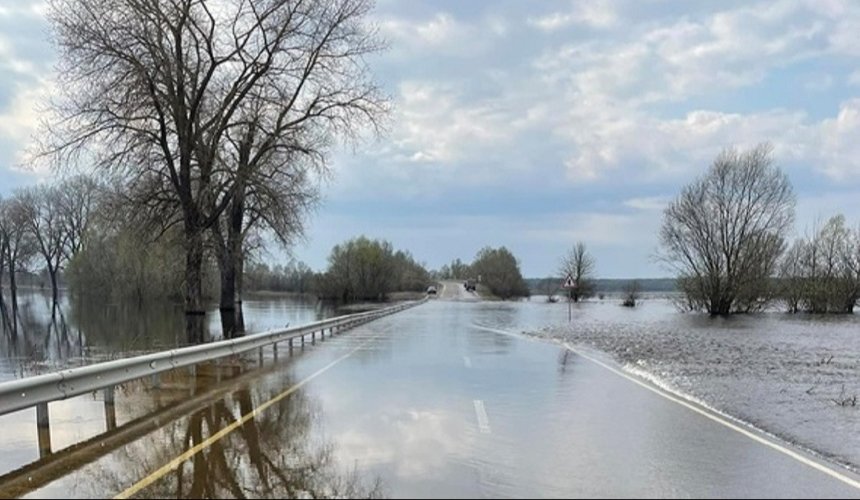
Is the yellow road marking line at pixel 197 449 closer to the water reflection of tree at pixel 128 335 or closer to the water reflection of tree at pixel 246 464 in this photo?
the water reflection of tree at pixel 246 464

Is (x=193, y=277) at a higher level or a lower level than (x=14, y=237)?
lower

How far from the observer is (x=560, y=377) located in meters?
14.6

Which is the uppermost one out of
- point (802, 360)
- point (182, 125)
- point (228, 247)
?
point (182, 125)

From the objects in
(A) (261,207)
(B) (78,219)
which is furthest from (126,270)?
(A) (261,207)

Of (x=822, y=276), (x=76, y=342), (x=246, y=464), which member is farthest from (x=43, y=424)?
(x=822, y=276)

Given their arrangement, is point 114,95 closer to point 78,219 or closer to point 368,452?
point 368,452

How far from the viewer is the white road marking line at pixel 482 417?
8898 mm

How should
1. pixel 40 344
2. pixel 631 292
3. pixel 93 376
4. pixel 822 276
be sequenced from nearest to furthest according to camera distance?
pixel 93 376 < pixel 40 344 < pixel 822 276 < pixel 631 292

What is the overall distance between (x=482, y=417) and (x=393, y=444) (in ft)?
6.94

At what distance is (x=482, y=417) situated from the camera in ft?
32.0

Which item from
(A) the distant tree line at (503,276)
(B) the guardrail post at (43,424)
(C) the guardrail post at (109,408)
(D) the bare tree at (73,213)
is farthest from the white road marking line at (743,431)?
(A) the distant tree line at (503,276)

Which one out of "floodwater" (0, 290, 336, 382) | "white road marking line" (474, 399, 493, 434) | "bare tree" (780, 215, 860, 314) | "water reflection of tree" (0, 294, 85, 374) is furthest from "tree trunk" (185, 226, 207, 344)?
"bare tree" (780, 215, 860, 314)

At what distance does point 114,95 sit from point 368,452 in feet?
93.4

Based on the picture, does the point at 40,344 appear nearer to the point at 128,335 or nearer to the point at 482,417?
the point at 128,335
